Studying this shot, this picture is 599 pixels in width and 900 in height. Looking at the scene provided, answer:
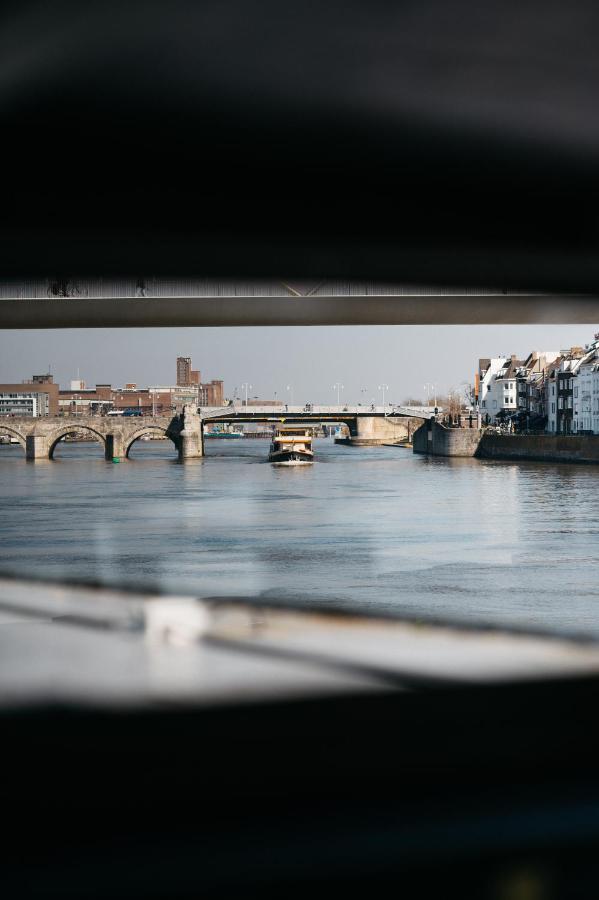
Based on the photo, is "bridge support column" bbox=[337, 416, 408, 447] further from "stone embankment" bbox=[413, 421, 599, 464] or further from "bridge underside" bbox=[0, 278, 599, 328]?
"bridge underside" bbox=[0, 278, 599, 328]

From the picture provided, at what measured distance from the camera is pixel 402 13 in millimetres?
4340

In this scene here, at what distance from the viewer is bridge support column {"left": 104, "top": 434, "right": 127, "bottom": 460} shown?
80.9 metres

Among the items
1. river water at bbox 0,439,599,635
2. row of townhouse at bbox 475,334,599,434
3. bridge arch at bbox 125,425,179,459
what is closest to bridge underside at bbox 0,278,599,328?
river water at bbox 0,439,599,635

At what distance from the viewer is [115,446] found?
266ft

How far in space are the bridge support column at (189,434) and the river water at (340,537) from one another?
17767 mm

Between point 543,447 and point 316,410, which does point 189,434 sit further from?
point 543,447

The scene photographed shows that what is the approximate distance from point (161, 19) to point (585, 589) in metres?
21.0

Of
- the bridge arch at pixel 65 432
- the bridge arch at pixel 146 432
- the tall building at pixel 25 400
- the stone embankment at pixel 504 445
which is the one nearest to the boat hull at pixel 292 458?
the bridge arch at pixel 146 432

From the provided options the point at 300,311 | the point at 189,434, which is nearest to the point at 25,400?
the point at 189,434

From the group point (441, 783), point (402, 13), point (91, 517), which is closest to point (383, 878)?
point (441, 783)

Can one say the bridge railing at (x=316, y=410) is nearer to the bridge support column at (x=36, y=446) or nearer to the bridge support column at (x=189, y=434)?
the bridge support column at (x=189, y=434)

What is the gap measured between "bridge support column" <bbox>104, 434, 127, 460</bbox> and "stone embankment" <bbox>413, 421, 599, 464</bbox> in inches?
1036

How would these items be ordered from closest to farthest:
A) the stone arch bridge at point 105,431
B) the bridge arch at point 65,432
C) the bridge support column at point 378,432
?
1. the stone arch bridge at point 105,431
2. the bridge arch at point 65,432
3. the bridge support column at point 378,432

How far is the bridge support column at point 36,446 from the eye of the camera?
80.9 meters
